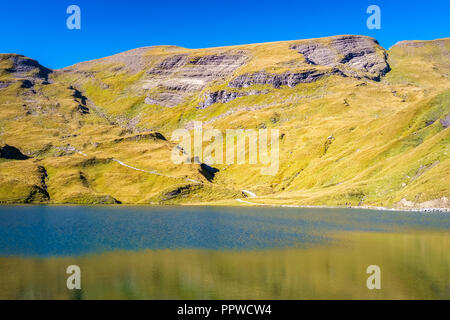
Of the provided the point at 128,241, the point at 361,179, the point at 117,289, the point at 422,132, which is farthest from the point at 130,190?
the point at 117,289

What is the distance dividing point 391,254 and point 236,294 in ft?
92.2

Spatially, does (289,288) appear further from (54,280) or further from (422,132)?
(422,132)

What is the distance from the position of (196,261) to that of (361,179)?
12502 centimetres
